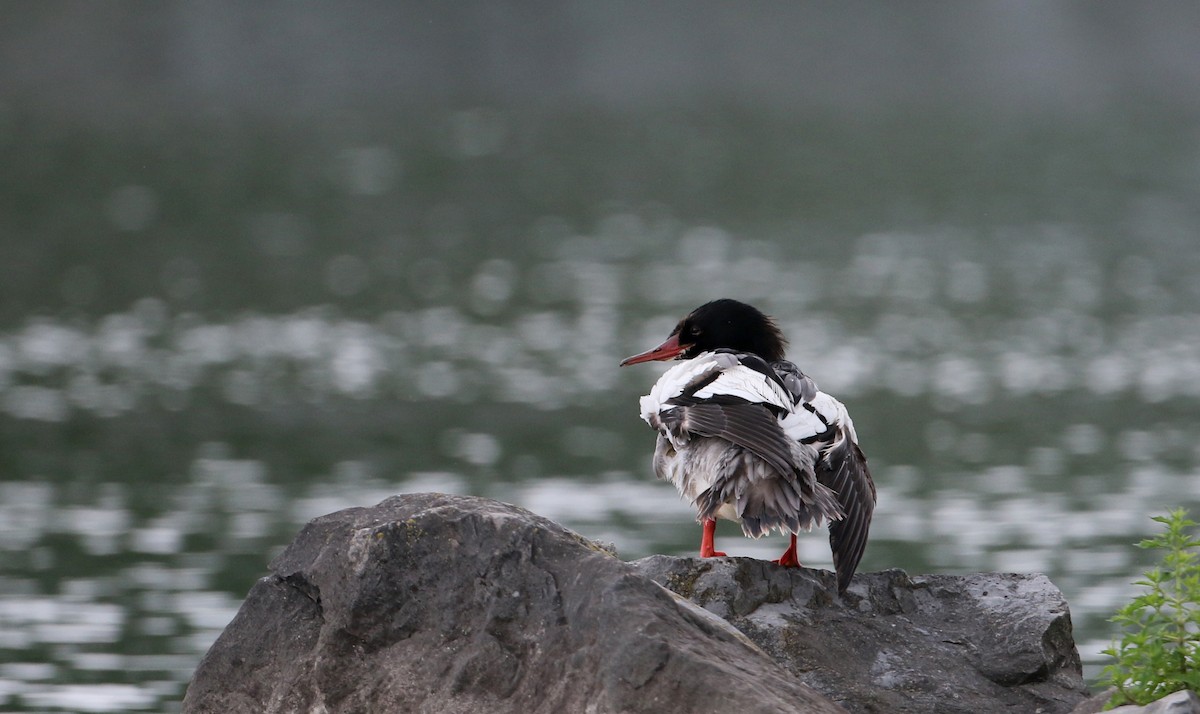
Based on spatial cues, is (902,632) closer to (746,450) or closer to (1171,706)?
(746,450)

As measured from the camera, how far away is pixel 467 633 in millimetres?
4738

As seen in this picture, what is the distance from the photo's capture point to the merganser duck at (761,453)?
5.55m

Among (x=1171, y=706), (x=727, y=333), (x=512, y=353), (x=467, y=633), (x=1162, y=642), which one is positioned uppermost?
(x=512, y=353)

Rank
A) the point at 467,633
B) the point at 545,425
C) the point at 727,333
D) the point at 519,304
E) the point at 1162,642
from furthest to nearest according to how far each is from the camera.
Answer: the point at 519,304 → the point at 545,425 → the point at 727,333 → the point at 467,633 → the point at 1162,642

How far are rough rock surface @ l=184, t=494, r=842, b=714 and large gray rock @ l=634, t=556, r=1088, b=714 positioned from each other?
588 mm

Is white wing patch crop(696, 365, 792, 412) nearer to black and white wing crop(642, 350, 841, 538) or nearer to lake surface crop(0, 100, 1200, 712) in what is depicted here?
black and white wing crop(642, 350, 841, 538)

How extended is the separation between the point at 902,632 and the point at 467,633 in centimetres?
163

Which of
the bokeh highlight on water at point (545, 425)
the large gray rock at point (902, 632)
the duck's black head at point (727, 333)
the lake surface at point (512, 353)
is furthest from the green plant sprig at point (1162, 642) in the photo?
the bokeh highlight on water at point (545, 425)

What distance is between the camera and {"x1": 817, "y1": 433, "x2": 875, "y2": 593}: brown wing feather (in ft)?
18.3

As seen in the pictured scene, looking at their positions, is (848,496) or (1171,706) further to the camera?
(848,496)

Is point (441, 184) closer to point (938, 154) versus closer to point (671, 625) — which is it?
point (938, 154)

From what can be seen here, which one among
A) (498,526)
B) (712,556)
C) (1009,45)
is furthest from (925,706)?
(1009,45)

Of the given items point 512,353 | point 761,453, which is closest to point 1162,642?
point 761,453

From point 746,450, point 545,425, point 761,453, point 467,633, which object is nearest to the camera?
point 467,633
